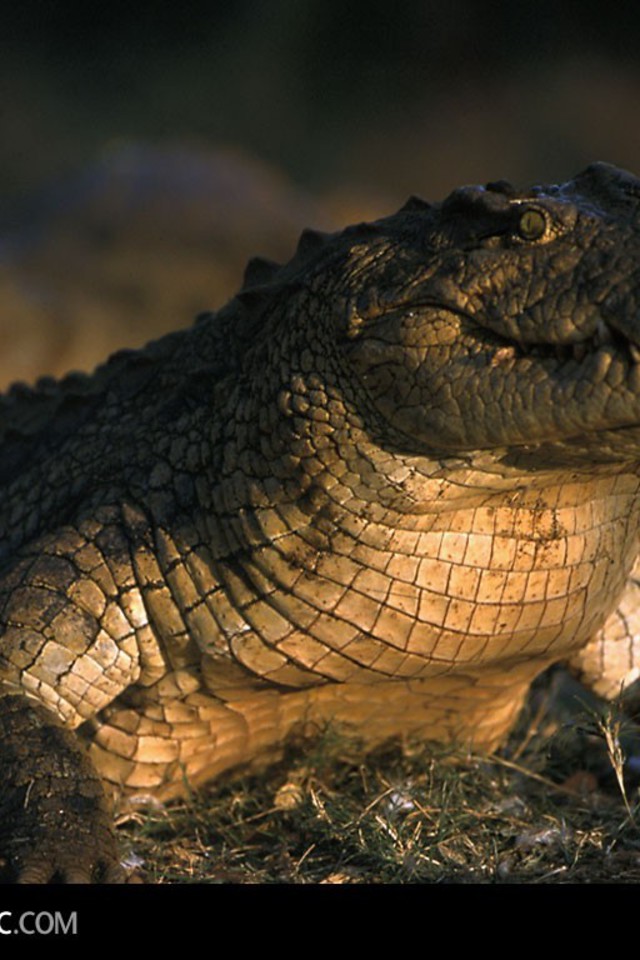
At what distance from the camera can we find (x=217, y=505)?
3.33 metres

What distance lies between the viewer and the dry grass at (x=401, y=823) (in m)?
3.19

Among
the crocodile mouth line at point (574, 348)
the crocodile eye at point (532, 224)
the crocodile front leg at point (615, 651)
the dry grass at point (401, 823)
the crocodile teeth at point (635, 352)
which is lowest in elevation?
the dry grass at point (401, 823)

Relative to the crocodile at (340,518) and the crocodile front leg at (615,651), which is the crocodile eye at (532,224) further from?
the crocodile front leg at (615,651)

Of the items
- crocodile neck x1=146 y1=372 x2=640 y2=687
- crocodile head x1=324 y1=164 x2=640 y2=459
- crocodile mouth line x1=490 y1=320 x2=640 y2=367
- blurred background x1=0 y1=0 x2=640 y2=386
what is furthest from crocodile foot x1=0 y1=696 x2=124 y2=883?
blurred background x1=0 y1=0 x2=640 y2=386

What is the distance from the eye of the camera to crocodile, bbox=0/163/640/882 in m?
2.78

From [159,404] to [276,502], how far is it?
625 mm

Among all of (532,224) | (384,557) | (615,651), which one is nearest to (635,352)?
(532,224)

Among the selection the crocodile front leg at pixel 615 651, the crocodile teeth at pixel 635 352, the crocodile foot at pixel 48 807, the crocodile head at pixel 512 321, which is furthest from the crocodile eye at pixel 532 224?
the crocodile foot at pixel 48 807

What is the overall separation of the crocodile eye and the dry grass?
3.98 ft

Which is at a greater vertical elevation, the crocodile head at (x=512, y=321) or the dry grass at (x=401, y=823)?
the crocodile head at (x=512, y=321)

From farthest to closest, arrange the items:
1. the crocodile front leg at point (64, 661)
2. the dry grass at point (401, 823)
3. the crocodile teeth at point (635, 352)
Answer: the dry grass at point (401, 823)
the crocodile front leg at point (64, 661)
the crocodile teeth at point (635, 352)
